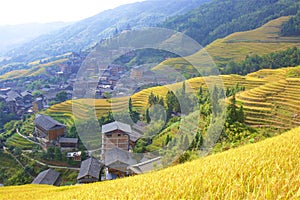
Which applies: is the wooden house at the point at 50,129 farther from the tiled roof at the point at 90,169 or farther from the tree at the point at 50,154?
the tiled roof at the point at 90,169

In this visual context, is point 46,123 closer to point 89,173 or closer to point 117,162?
point 89,173

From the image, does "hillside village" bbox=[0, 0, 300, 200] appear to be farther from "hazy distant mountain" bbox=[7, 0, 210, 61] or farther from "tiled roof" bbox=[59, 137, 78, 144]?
"hazy distant mountain" bbox=[7, 0, 210, 61]

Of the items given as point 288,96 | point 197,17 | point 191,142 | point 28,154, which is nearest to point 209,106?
point 191,142

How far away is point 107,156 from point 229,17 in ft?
142

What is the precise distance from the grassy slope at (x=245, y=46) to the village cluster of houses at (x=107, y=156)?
13.6 m

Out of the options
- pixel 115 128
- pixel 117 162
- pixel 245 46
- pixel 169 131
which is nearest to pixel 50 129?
pixel 115 128

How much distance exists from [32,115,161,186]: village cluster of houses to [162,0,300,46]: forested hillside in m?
30.8

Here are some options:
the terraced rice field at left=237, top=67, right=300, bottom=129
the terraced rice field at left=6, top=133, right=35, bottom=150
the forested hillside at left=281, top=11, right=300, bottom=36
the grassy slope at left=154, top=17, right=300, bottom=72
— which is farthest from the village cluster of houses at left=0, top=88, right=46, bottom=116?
the forested hillside at left=281, top=11, right=300, bottom=36

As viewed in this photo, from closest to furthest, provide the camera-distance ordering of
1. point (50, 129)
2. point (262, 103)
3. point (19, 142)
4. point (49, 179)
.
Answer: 1. point (262, 103)
2. point (49, 179)
3. point (50, 129)
4. point (19, 142)

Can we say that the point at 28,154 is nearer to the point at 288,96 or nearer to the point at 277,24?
the point at 288,96

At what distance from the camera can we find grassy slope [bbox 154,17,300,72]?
27516 mm

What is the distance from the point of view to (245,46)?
3050cm

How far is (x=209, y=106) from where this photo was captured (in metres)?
11.0

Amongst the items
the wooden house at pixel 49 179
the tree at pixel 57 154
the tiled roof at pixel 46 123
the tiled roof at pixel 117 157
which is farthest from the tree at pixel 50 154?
the tiled roof at pixel 117 157
